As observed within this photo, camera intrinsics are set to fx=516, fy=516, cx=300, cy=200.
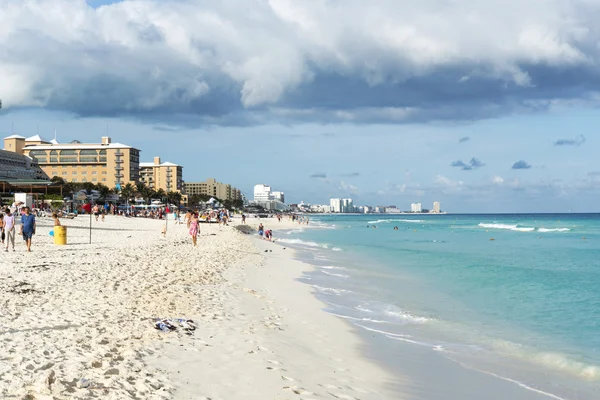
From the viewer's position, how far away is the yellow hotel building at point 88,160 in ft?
467

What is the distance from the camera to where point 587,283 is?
67.3 ft

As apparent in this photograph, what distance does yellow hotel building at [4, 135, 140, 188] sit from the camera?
14225cm

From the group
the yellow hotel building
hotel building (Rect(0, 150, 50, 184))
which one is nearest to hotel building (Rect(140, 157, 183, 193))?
the yellow hotel building

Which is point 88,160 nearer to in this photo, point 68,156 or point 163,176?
point 68,156

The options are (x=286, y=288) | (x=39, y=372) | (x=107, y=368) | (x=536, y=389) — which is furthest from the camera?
Result: (x=286, y=288)

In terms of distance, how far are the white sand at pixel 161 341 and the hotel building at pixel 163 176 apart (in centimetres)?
17564

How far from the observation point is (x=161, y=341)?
743 centimetres

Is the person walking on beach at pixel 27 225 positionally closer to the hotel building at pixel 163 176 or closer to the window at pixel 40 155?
the window at pixel 40 155

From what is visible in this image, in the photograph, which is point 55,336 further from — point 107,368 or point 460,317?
point 460,317

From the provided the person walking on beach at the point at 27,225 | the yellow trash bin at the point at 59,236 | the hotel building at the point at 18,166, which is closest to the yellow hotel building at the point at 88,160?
the hotel building at the point at 18,166

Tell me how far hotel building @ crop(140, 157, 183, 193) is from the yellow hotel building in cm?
3969

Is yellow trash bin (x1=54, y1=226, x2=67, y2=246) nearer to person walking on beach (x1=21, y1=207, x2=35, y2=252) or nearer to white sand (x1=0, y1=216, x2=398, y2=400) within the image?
person walking on beach (x1=21, y1=207, x2=35, y2=252)

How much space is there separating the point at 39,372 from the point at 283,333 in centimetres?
469

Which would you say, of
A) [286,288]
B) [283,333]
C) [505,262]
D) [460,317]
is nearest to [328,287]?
[286,288]
